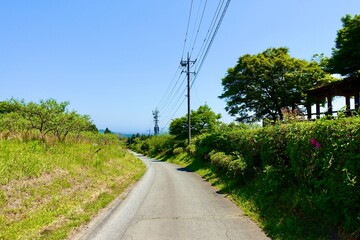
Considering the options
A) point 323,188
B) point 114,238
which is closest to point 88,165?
point 114,238

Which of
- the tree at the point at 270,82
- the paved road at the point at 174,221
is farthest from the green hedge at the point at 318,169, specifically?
the tree at the point at 270,82

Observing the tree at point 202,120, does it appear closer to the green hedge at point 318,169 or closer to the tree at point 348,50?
the tree at point 348,50

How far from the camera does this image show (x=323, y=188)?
6.72 meters

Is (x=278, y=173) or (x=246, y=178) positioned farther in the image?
(x=246, y=178)

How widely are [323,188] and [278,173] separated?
290 cm

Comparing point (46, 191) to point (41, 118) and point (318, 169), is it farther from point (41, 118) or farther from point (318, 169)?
point (41, 118)

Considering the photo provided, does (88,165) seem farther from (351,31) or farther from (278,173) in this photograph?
(351,31)

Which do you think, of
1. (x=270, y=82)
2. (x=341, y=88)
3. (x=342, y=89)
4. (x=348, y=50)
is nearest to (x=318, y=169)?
(x=341, y=88)

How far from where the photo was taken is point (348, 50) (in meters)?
22.4

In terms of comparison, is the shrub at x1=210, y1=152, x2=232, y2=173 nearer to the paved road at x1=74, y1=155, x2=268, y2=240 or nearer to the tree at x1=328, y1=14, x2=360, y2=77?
the paved road at x1=74, y1=155, x2=268, y2=240

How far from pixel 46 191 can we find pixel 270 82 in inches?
1176


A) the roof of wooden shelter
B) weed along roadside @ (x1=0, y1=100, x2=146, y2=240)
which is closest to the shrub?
weed along roadside @ (x1=0, y1=100, x2=146, y2=240)

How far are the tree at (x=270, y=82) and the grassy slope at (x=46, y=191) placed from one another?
2430 centimetres

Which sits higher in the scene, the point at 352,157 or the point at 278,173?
the point at 352,157
